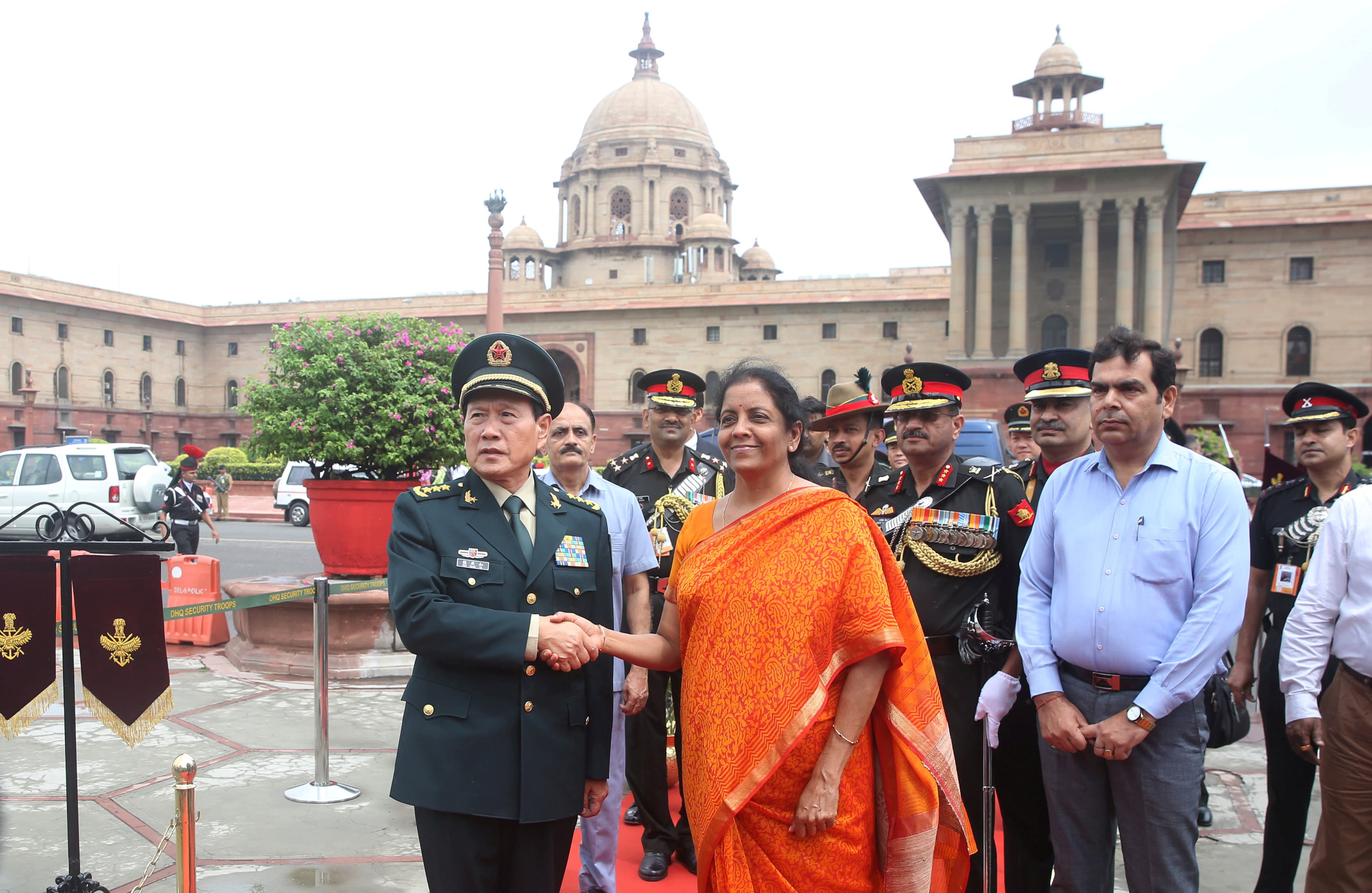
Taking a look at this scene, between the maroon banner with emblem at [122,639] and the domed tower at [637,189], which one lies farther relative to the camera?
the domed tower at [637,189]

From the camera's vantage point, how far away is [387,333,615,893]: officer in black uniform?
2.54 m

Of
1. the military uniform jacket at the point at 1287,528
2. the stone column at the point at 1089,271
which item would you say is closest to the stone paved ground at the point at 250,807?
the military uniform jacket at the point at 1287,528

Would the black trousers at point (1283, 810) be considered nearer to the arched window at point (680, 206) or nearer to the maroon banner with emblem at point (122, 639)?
the maroon banner with emblem at point (122, 639)

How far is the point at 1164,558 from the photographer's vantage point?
2.98m

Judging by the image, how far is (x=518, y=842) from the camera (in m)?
2.66

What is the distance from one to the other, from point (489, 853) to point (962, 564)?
201 centimetres

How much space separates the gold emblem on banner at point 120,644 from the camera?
375 centimetres

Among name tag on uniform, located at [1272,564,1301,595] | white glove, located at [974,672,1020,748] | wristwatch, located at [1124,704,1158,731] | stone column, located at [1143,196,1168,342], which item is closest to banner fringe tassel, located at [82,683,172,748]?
white glove, located at [974,672,1020,748]

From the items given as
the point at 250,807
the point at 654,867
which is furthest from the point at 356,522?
the point at 654,867

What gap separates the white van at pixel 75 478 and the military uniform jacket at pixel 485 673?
627 inches

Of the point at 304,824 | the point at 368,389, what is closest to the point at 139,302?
the point at 368,389

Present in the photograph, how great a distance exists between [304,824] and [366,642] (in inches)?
127

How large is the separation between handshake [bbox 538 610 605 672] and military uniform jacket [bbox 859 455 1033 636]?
5.01 ft

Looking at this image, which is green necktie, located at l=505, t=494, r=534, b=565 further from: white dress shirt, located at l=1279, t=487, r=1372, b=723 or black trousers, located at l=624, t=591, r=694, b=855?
white dress shirt, located at l=1279, t=487, r=1372, b=723
